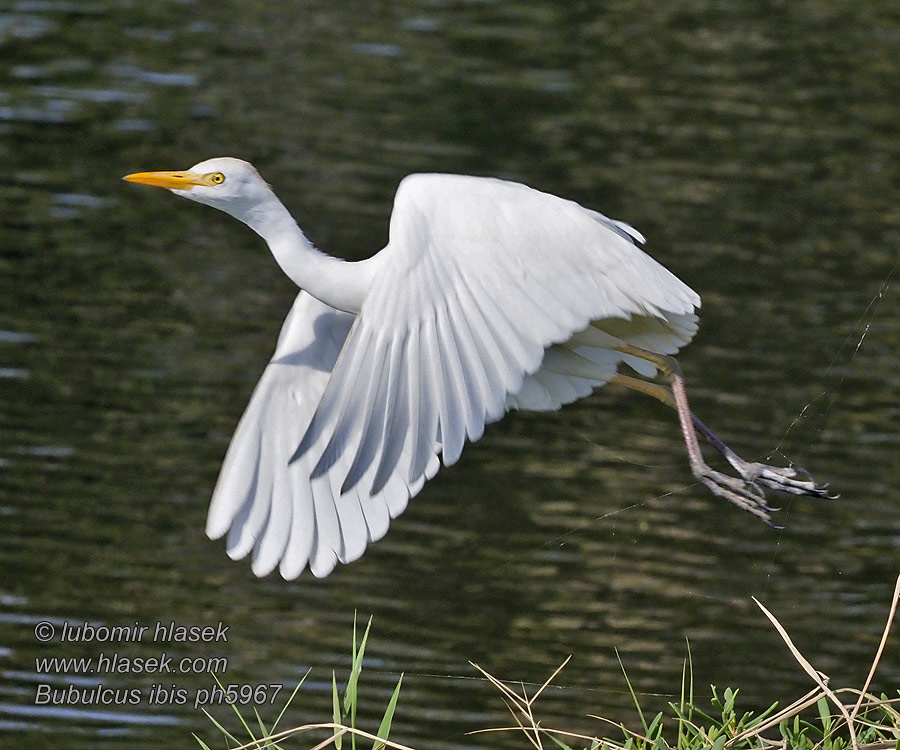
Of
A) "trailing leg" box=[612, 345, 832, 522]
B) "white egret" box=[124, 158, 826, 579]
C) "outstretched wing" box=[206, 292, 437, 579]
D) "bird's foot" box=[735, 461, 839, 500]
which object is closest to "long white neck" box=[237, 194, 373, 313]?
"white egret" box=[124, 158, 826, 579]

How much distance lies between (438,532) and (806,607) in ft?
6.29

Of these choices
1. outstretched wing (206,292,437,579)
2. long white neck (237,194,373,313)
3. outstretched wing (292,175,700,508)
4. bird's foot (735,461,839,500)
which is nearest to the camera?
outstretched wing (292,175,700,508)

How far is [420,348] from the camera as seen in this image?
4.38 m

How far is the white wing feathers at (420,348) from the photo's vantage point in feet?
13.9

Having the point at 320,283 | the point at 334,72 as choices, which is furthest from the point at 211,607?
the point at 334,72

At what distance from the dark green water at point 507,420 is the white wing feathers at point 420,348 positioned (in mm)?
1482

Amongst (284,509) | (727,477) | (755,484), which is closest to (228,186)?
(284,509)

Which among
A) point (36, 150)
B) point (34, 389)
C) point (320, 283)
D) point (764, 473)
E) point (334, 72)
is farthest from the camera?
point (334, 72)

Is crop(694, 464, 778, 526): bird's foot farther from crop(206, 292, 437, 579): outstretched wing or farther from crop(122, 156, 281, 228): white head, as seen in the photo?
crop(122, 156, 281, 228): white head

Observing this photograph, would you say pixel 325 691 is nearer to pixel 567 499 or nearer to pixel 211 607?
pixel 211 607

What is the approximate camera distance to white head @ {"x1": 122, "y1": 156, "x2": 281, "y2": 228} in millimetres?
5324

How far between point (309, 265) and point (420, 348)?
101 centimetres

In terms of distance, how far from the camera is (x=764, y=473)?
5.70m

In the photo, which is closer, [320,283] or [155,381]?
[320,283]
